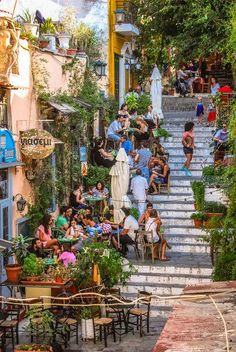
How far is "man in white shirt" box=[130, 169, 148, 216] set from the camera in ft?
69.9

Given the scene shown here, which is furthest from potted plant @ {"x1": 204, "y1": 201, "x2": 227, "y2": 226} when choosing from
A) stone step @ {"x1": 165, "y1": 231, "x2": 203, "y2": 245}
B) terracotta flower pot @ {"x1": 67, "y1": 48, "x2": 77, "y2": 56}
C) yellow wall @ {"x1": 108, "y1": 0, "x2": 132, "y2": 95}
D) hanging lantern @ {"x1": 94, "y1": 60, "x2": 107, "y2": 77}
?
yellow wall @ {"x1": 108, "y1": 0, "x2": 132, "y2": 95}

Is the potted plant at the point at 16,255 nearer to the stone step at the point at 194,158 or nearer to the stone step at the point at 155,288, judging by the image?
the stone step at the point at 155,288

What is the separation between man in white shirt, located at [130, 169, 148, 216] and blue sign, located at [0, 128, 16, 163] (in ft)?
16.7

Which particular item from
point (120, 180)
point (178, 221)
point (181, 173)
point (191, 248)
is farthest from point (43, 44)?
point (181, 173)

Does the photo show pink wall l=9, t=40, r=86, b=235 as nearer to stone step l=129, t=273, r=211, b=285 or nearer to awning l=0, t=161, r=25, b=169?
awning l=0, t=161, r=25, b=169

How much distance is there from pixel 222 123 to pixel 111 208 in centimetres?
360

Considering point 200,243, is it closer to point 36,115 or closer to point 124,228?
point 124,228

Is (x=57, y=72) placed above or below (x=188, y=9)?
below

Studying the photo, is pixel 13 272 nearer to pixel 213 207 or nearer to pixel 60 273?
pixel 60 273

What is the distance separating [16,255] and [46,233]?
1.65m

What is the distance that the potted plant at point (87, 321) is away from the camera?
1523cm

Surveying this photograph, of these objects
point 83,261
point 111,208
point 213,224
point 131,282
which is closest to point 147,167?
point 111,208

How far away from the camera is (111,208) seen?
21250 millimetres

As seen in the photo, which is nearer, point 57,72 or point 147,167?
point 57,72
